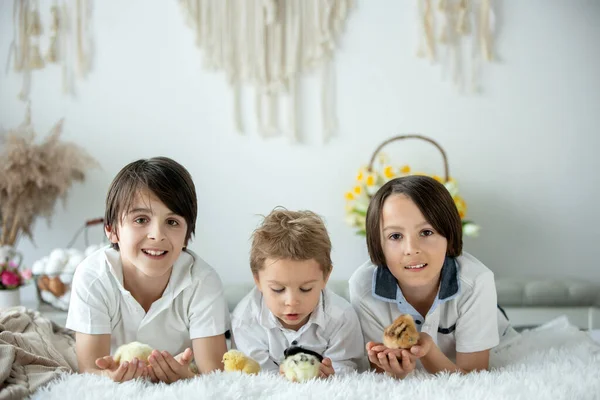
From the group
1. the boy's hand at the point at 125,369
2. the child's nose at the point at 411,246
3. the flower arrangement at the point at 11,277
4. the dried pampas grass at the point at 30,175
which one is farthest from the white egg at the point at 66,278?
the child's nose at the point at 411,246

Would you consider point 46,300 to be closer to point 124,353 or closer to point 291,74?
point 124,353

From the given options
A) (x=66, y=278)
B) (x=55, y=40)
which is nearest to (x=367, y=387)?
(x=66, y=278)

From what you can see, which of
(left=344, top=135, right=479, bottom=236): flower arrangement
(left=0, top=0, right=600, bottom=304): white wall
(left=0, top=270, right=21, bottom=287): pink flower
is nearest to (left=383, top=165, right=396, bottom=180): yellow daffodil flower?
(left=344, top=135, right=479, bottom=236): flower arrangement

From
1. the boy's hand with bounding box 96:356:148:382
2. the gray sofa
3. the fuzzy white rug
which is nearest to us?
the fuzzy white rug

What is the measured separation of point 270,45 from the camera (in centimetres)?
276

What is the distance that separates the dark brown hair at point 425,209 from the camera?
1442mm

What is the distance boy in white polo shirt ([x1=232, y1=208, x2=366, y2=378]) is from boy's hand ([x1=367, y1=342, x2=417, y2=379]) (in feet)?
0.46

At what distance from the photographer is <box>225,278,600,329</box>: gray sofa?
230 centimetres

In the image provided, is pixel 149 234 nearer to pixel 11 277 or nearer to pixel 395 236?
pixel 395 236

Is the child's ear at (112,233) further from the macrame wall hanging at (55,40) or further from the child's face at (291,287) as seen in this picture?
the macrame wall hanging at (55,40)

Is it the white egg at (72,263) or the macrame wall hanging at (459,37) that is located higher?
the macrame wall hanging at (459,37)

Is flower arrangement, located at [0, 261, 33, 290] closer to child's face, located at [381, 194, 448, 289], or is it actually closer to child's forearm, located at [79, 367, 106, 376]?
child's forearm, located at [79, 367, 106, 376]

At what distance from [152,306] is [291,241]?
1.22 feet

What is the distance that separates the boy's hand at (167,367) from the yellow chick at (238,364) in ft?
0.28
